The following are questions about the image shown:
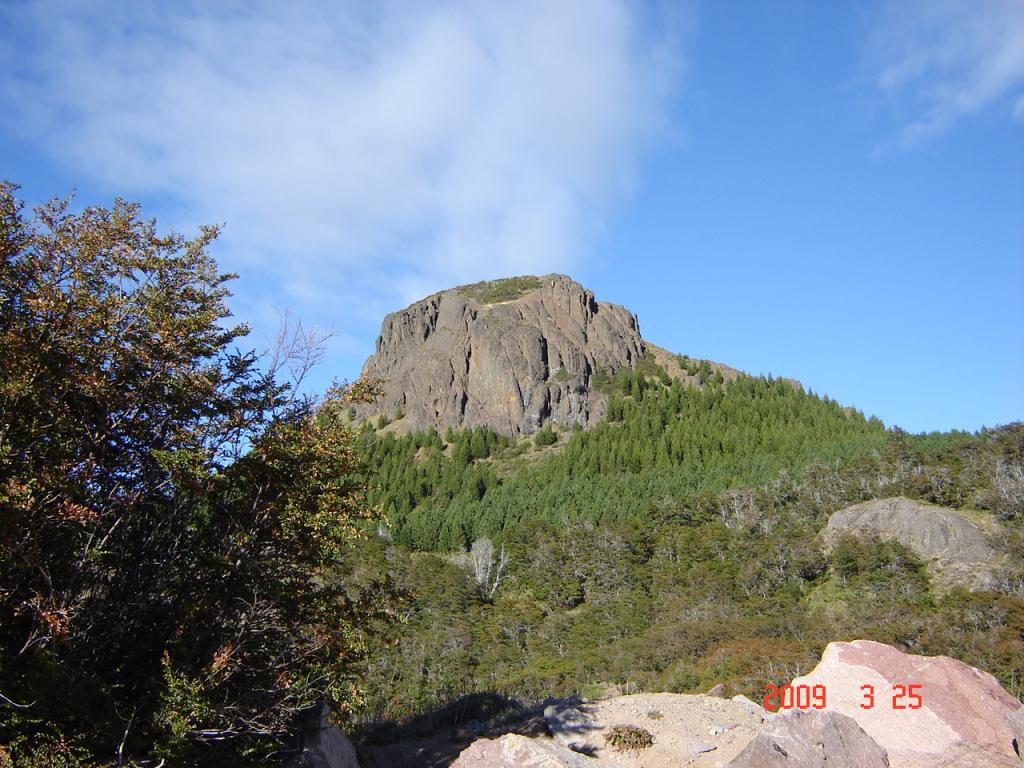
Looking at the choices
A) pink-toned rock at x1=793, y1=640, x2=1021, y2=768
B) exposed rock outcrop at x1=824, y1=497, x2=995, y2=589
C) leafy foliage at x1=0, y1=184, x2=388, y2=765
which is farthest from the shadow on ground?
exposed rock outcrop at x1=824, y1=497, x2=995, y2=589

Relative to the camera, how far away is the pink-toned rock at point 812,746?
35.3 ft

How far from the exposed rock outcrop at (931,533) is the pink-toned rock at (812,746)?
44063 mm

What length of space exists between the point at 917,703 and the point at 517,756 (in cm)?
840

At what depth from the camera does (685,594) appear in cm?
5522

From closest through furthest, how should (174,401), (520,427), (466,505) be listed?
(174,401) → (466,505) → (520,427)

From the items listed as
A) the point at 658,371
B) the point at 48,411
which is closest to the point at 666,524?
the point at 48,411

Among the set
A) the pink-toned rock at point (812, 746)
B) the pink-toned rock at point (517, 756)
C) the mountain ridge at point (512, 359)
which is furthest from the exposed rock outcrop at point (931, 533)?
the mountain ridge at point (512, 359)

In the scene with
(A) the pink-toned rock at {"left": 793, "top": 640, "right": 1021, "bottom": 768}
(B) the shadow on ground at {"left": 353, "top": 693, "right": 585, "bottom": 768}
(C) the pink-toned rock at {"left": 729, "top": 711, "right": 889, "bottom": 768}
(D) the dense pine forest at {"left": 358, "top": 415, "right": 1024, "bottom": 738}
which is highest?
(D) the dense pine forest at {"left": 358, "top": 415, "right": 1024, "bottom": 738}

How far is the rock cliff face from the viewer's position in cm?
13700

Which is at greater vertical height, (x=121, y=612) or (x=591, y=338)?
(x=591, y=338)

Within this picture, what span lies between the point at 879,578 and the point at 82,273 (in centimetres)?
5530

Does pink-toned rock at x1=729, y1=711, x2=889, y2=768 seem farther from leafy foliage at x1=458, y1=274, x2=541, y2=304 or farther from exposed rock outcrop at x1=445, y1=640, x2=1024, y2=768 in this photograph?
leafy foliage at x1=458, y1=274, x2=541, y2=304

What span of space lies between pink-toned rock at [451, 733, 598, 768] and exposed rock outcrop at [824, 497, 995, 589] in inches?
1874

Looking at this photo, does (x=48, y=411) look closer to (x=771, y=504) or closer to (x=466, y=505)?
(x=771, y=504)
